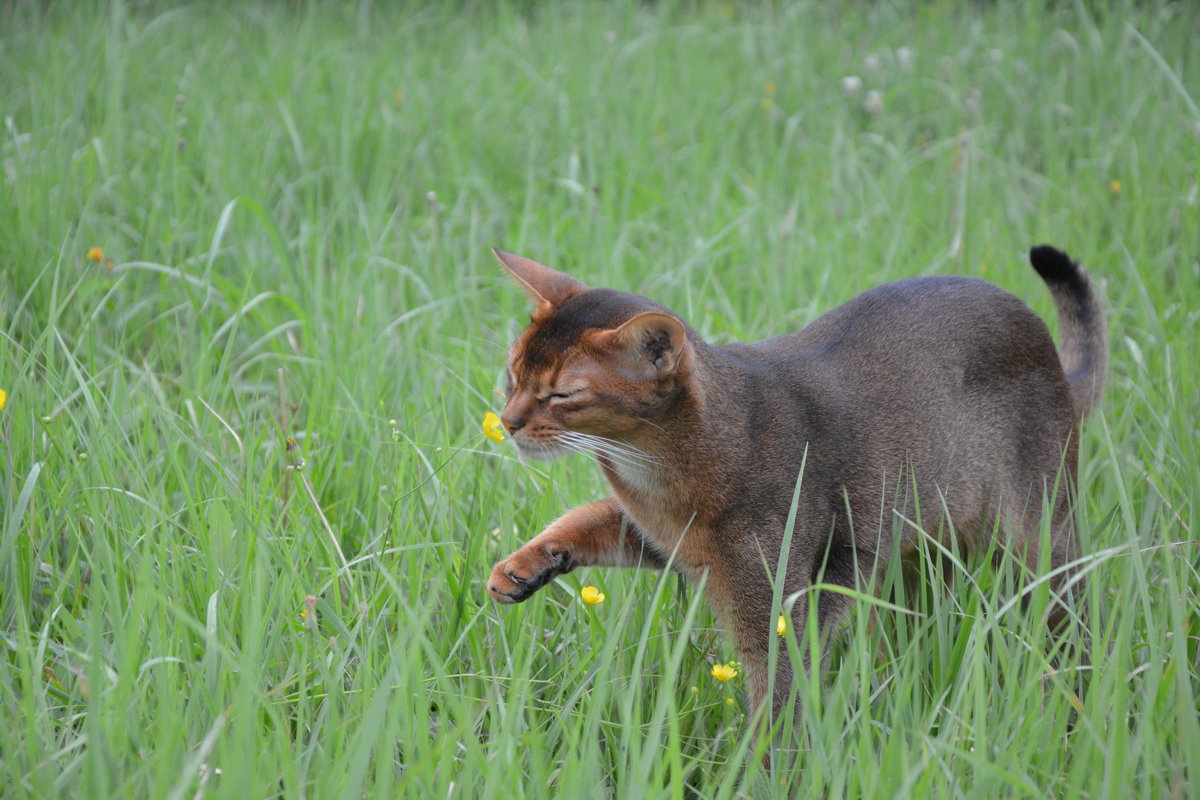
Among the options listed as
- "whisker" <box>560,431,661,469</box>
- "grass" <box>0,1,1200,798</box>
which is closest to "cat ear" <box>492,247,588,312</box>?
"whisker" <box>560,431,661,469</box>

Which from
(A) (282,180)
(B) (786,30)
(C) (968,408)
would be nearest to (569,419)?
(C) (968,408)

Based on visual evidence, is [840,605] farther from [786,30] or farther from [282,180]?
[786,30]

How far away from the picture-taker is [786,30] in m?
6.59

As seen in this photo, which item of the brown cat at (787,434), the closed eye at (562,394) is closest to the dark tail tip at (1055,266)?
the brown cat at (787,434)

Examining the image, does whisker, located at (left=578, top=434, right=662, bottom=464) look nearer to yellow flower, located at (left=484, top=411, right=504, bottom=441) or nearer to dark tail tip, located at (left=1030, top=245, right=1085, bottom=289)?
yellow flower, located at (left=484, top=411, right=504, bottom=441)

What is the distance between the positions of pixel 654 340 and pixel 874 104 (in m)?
3.99

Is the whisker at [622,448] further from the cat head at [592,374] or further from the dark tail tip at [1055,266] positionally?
the dark tail tip at [1055,266]

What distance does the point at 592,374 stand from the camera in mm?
2357

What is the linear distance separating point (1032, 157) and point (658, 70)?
6.98 ft

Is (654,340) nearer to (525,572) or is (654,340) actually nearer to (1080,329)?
(525,572)

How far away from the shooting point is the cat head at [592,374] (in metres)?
2.33

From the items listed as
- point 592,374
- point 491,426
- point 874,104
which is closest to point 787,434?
point 592,374

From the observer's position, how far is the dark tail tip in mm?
3053

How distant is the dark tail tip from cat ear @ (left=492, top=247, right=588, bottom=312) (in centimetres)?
137
